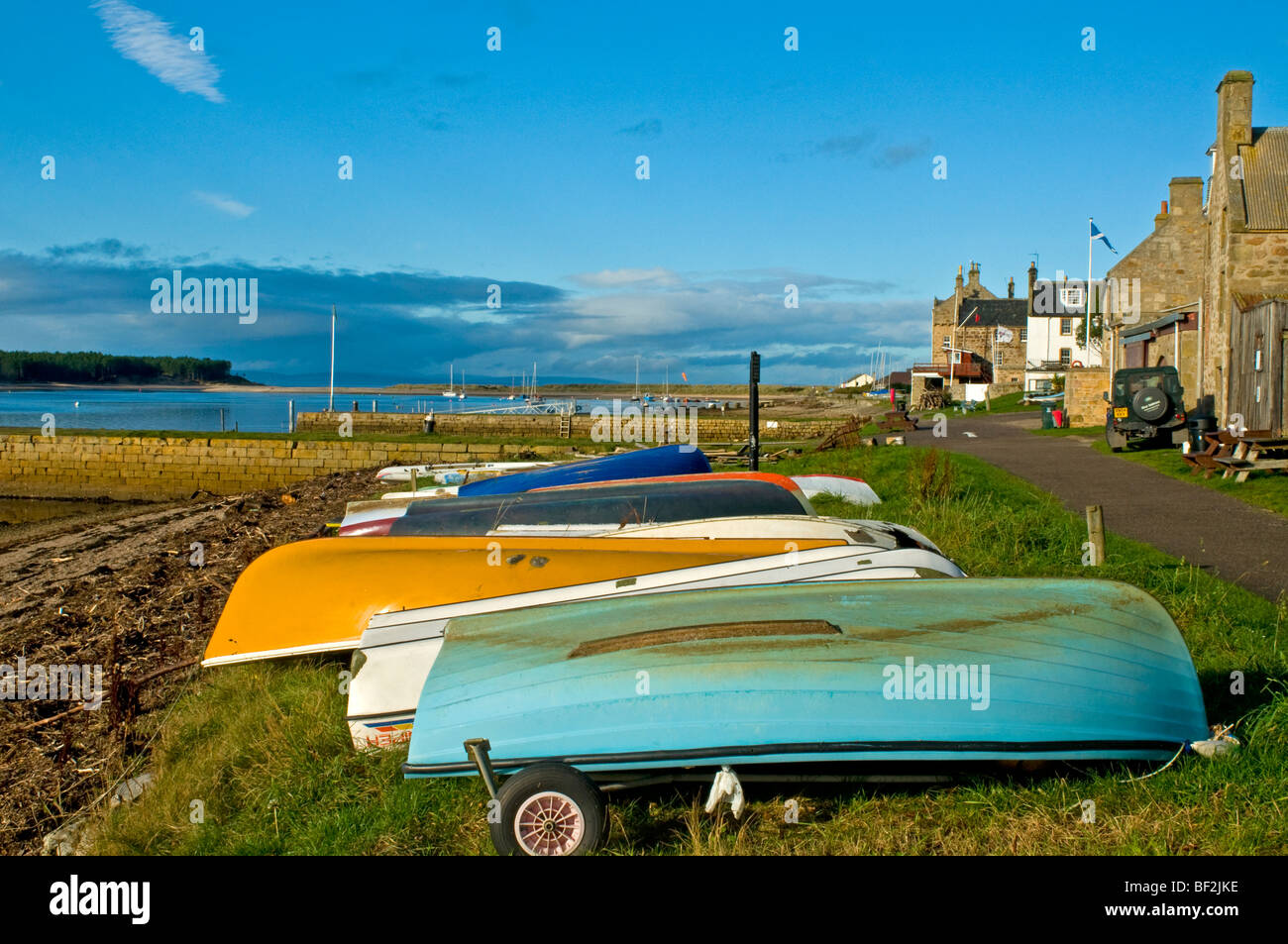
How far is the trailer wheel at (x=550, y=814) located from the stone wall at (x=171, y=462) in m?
22.1

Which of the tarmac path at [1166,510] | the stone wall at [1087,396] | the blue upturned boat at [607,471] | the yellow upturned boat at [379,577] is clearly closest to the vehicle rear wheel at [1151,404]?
the tarmac path at [1166,510]

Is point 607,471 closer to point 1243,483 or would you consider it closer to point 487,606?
point 487,606

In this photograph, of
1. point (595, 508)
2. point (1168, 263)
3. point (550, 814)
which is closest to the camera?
point (550, 814)

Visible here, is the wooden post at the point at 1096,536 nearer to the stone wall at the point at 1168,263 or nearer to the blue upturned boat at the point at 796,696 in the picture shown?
the blue upturned boat at the point at 796,696

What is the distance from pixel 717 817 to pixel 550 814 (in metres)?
0.65

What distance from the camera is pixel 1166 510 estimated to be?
35.2ft

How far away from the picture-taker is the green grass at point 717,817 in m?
3.43

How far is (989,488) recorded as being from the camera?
11.7 m

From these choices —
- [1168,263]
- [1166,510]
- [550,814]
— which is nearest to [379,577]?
[550,814]

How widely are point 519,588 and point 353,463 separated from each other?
21.8 meters

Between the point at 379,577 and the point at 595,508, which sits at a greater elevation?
the point at 595,508

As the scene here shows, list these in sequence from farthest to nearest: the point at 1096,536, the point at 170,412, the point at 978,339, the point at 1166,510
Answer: the point at 978,339
the point at 170,412
the point at 1166,510
the point at 1096,536
